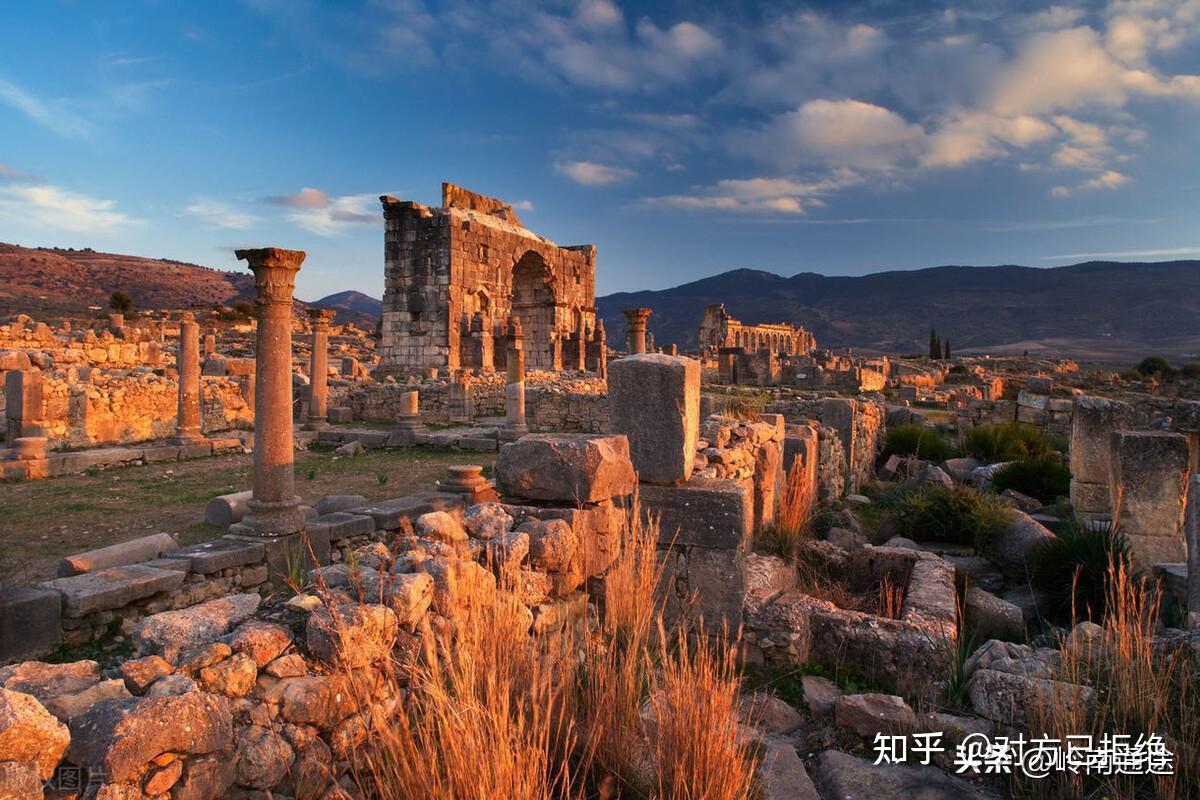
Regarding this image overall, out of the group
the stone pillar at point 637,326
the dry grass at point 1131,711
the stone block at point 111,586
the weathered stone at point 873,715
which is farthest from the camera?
the stone pillar at point 637,326

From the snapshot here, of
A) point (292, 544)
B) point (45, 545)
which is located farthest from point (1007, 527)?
point (45, 545)

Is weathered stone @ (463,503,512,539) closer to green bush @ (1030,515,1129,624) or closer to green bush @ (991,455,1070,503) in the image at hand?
green bush @ (1030,515,1129,624)

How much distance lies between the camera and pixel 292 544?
708 centimetres

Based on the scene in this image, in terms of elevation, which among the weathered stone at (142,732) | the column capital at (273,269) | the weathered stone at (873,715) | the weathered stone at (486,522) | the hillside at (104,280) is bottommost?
the weathered stone at (873,715)

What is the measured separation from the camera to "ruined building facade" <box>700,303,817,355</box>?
55938 mm

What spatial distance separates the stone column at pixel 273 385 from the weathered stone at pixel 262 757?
215 inches

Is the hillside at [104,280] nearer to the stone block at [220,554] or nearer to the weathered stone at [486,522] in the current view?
the stone block at [220,554]

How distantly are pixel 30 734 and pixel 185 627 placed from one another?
79 centimetres

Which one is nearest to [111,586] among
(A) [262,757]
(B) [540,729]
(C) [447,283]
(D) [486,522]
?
(D) [486,522]

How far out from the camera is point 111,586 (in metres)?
5.36

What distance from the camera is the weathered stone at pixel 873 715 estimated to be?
11.6 feet

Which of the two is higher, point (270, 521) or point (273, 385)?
point (273, 385)

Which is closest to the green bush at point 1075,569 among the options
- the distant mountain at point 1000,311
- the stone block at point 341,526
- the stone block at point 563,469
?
the stone block at point 563,469

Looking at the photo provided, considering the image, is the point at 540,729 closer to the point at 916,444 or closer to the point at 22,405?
the point at 22,405
